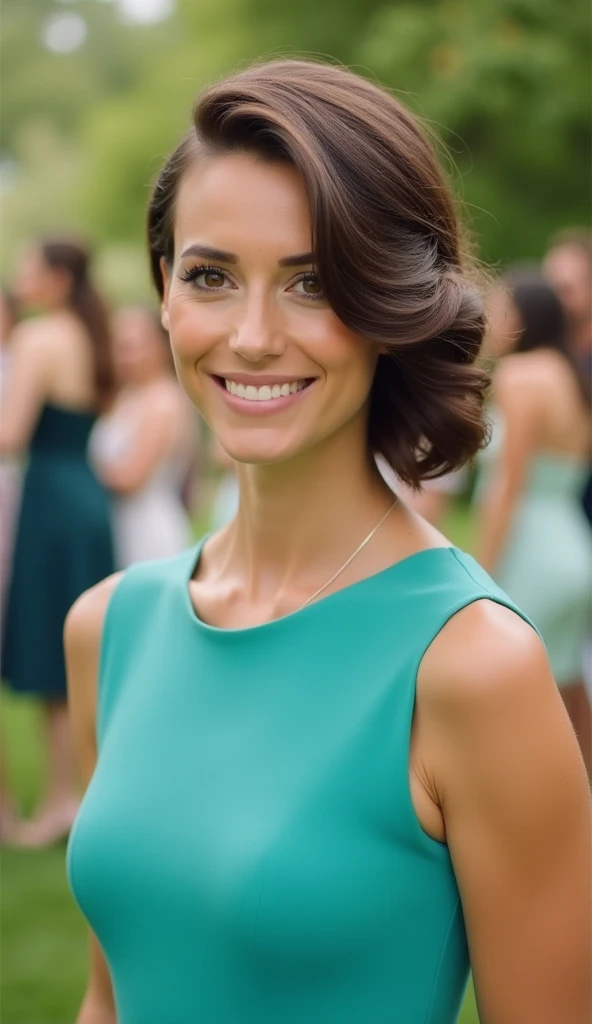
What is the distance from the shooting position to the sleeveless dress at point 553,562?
5785mm

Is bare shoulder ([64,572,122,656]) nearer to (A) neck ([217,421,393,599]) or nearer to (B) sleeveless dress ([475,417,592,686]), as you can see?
(A) neck ([217,421,393,599])

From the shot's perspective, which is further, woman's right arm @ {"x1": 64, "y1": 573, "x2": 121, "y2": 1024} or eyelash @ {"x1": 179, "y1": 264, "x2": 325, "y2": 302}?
woman's right arm @ {"x1": 64, "y1": 573, "x2": 121, "y2": 1024}

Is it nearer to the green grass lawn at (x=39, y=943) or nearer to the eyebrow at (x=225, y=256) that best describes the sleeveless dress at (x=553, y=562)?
the green grass lawn at (x=39, y=943)

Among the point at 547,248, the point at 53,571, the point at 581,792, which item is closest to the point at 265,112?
the point at 581,792

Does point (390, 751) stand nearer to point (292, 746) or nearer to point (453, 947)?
point (292, 746)

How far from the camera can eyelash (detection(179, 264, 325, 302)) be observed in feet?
5.88

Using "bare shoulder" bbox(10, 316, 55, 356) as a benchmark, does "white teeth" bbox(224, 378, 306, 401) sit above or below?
above

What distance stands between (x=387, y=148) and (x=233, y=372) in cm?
35

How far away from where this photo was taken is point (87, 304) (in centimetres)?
596

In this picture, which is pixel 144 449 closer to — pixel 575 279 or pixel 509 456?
pixel 509 456

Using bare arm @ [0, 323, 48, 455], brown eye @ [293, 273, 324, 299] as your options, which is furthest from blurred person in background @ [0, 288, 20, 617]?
brown eye @ [293, 273, 324, 299]

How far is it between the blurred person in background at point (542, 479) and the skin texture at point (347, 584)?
3.63m

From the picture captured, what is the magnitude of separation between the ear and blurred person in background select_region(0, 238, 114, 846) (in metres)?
3.69

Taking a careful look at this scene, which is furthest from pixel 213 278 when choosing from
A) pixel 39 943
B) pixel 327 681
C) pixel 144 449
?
pixel 144 449
